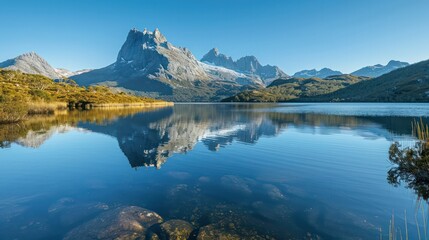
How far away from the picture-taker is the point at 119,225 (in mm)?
12328

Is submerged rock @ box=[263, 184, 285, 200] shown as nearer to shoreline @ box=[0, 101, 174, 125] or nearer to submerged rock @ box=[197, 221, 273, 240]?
submerged rock @ box=[197, 221, 273, 240]

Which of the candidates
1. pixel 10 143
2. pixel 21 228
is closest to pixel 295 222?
pixel 21 228

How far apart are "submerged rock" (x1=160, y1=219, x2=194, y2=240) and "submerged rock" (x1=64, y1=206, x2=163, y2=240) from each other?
31.7 inches

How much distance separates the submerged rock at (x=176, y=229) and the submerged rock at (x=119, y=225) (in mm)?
804

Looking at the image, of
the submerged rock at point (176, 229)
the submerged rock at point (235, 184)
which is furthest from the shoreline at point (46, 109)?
the submerged rock at point (176, 229)

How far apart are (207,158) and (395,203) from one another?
17668mm

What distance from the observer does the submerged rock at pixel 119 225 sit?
11.5 metres

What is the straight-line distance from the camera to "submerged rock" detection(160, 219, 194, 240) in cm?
1123

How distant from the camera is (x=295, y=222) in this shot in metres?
12.8

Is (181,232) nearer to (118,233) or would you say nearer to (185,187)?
(118,233)

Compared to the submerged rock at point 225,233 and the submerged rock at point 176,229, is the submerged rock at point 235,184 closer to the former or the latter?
the submerged rock at point 225,233

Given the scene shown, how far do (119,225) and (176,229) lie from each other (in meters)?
2.97

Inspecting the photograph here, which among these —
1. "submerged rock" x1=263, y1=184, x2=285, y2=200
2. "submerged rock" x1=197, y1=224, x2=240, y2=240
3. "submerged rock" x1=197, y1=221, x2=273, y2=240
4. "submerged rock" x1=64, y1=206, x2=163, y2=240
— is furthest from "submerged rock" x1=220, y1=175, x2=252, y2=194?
"submerged rock" x1=64, y1=206, x2=163, y2=240

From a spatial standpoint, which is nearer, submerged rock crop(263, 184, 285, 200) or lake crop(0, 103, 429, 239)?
lake crop(0, 103, 429, 239)
